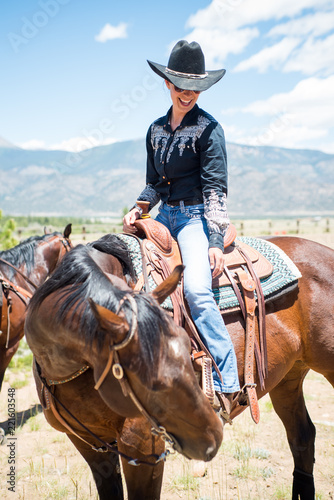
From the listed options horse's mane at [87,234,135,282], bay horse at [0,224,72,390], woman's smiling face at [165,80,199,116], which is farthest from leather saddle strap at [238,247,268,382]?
bay horse at [0,224,72,390]

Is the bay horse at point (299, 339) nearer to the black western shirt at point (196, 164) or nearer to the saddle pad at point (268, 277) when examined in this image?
the saddle pad at point (268, 277)

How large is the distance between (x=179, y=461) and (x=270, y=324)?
2.23 meters

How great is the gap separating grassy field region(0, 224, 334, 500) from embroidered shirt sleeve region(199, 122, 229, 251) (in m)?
2.29

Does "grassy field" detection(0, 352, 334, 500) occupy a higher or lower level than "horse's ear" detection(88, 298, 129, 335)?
lower

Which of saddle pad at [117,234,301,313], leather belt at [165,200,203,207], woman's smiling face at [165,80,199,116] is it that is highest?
woman's smiling face at [165,80,199,116]

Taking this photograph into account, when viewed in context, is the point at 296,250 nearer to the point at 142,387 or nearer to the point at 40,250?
the point at 142,387

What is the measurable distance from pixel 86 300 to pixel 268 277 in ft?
5.08

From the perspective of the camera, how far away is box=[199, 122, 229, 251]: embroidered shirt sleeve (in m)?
2.75

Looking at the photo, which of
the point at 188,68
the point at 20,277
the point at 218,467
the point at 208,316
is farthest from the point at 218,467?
the point at 188,68

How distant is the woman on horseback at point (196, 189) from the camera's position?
8.36 ft

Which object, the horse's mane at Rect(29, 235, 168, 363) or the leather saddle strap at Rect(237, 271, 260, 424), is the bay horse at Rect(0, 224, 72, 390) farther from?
the leather saddle strap at Rect(237, 271, 260, 424)

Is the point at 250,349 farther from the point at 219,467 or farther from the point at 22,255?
the point at 22,255

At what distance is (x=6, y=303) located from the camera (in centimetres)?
516

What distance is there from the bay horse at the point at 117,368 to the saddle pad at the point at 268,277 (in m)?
0.13
